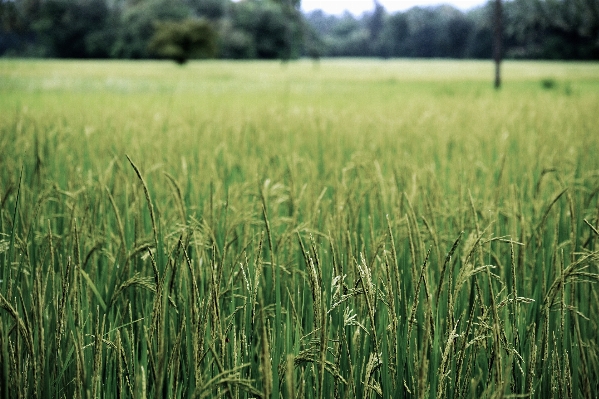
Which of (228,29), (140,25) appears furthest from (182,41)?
(228,29)

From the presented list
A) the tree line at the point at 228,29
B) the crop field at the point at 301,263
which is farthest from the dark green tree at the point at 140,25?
the crop field at the point at 301,263

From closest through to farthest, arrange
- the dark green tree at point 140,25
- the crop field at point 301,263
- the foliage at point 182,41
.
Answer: the crop field at point 301,263
the foliage at point 182,41
the dark green tree at point 140,25

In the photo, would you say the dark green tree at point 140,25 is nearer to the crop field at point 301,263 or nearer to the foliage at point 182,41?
the foliage at point 182,41

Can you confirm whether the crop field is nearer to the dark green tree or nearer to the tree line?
the tree line

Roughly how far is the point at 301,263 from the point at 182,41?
3338 cm

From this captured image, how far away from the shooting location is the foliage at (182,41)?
32.0 m

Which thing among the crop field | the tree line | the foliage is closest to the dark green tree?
the tree line

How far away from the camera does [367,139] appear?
3.28 meters

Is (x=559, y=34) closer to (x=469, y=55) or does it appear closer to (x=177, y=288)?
(x=469, y=55)

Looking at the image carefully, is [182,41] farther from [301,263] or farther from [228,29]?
[301,263]

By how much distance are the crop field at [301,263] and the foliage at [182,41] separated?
2917 cm

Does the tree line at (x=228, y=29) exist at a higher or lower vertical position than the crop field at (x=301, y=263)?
Answer: higher

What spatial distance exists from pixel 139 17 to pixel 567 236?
150 ft

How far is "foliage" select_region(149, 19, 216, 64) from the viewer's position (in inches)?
1261
